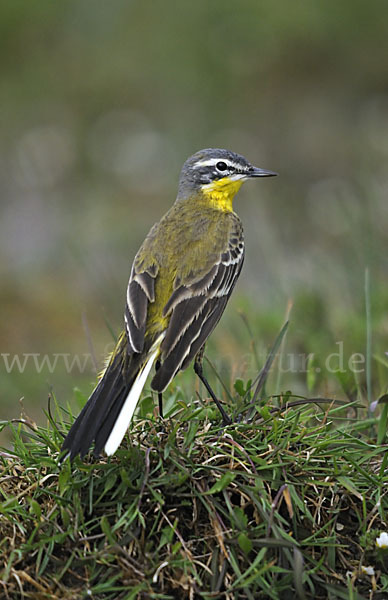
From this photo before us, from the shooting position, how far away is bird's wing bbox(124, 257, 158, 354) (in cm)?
434

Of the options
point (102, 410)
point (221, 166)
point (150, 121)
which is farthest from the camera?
point (150, 121)

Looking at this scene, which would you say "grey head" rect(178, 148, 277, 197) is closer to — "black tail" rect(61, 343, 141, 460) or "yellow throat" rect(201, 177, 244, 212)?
"yellow throat" rect(201, 177, 244, 212)

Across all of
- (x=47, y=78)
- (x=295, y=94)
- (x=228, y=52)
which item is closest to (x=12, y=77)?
(x=47, y=78)

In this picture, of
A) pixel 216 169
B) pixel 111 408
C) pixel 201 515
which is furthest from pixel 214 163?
pixel 201 515

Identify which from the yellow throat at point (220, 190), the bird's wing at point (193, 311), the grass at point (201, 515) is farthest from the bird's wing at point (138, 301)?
the yellow throat at point (220, 190)

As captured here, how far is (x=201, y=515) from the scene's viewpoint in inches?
143

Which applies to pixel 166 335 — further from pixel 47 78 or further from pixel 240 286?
pixel 47 78

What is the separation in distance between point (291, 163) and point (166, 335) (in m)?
9.31

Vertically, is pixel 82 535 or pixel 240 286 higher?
pixel 82 535

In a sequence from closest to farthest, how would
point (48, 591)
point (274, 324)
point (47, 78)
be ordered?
point (48, 591), point (274, 324), point (47, 78)

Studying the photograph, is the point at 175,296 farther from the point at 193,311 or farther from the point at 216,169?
the point at 216,169

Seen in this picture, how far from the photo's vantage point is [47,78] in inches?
606

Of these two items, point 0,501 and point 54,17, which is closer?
point 0,501

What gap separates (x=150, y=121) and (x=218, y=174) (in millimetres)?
8627
